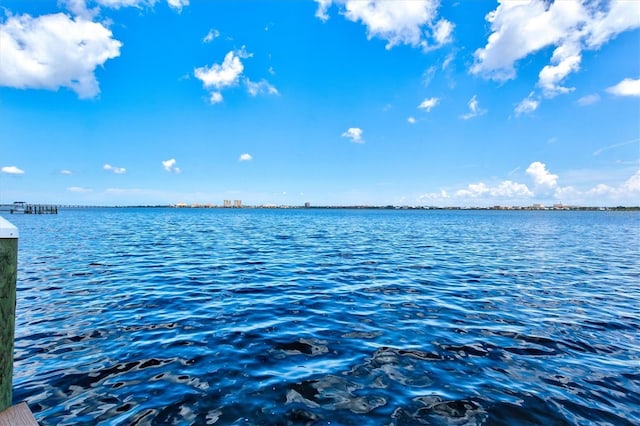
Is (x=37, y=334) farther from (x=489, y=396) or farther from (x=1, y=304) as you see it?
(x=489, y=396)

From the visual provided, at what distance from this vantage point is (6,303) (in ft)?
13.0

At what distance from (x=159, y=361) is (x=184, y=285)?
8395 millimetres

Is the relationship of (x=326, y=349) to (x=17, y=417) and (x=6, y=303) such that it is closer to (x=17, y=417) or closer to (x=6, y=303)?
(x=17, y=417)

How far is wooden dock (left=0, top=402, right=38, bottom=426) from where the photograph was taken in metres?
3.53

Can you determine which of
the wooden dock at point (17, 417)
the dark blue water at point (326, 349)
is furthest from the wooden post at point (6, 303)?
the dark blue water at point (326, 349)

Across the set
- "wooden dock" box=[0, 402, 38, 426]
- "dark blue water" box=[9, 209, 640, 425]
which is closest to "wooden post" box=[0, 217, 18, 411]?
"wooden dock" box=[0, 402, 38, 426]

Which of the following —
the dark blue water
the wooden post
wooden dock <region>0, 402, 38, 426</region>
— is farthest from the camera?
the dark blue water

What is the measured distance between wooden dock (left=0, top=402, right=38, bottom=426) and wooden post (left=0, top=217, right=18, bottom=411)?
17cm

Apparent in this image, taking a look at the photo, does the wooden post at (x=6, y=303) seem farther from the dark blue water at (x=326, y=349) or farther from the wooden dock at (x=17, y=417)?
the dark blue water at (x=326, y=349)

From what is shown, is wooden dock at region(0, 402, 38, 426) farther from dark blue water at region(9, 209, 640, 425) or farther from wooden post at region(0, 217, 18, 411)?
dark blue water at region(9, 209, 640, 425)

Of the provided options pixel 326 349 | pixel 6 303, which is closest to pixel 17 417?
pixel 6 303

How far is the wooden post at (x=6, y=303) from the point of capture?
3.81 metres

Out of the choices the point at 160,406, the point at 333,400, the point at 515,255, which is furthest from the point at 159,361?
the point at 515,255

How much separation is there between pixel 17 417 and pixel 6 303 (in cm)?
132
